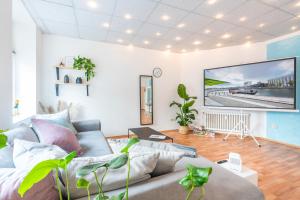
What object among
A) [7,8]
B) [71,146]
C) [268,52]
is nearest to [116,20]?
[7,8]

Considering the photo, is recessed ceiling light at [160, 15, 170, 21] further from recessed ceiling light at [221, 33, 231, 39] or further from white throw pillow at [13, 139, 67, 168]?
white throw pillow at [13, 139, 67, 168]

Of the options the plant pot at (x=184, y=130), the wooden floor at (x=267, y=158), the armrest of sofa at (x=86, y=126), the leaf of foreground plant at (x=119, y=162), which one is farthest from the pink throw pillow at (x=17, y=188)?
the plant pot at (x=184, y=130)

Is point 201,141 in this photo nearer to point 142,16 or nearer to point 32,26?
point 142,16

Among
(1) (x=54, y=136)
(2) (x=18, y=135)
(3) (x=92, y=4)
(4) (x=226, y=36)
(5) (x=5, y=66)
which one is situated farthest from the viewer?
(4) (x=226, y=36)

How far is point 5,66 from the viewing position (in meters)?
1.83

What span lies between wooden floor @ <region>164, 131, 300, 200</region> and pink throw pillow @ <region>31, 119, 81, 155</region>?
7.47 ft

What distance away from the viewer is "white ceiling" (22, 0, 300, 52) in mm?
2459

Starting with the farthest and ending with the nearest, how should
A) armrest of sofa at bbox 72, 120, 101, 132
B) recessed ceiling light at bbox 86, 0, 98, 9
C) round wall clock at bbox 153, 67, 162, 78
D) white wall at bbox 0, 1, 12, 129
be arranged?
round wall clock at bbox 153, 67, 162, 78 → armrest of sofa at bbox 72, 120, 101, 132 → recessed ceiling light at bbox 86, 0, 98, 9 → white wall at bbox 0, 1, 12, 129

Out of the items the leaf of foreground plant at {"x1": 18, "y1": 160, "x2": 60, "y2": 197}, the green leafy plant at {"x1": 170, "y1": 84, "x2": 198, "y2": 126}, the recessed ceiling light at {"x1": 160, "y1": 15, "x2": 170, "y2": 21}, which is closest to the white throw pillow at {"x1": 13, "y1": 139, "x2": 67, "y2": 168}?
the leaf of foreground plant at {"x1": 18, "y1": 160, "x2": 60, "y2": 197}

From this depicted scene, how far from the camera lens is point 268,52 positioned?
390 cm

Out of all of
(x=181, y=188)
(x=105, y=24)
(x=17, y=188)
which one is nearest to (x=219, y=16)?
(x=105, y=24)

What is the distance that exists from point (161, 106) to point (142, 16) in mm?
2748

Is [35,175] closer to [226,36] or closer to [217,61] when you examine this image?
[226,36]

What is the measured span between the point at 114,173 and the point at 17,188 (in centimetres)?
39
